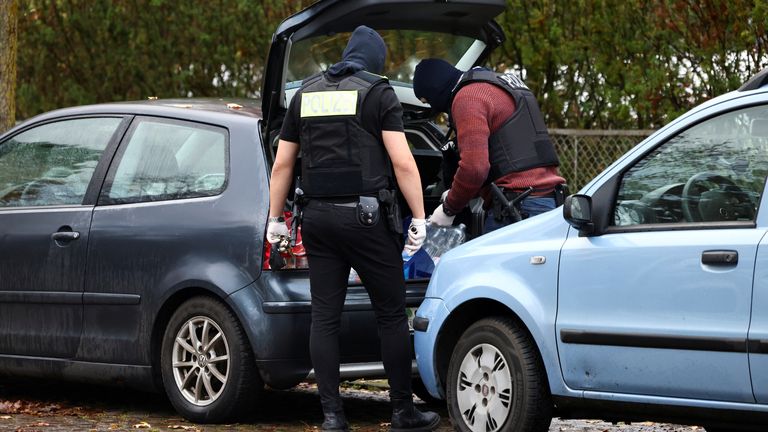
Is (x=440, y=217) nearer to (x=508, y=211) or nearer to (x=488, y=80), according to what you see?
(x=508, y=211)

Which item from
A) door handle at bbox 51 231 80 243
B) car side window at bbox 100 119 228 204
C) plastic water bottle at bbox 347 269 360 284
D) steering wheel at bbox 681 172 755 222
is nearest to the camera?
steering wheel at bbox 681 172 755 222

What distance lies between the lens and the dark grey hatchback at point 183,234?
6961mm

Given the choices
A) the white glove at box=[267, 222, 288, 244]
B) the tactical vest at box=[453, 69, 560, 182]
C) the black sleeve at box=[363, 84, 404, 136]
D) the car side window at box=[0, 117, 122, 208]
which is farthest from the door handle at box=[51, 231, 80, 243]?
the tactical vest at box=[453, 69, 560, 182]

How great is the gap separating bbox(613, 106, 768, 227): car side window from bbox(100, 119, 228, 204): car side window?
2.23 meters

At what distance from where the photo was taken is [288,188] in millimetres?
6812

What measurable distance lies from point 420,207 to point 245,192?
928mm

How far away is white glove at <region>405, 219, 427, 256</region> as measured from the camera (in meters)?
6.75

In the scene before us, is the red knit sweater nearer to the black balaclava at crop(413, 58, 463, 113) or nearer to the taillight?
the black balaclava at crop(413, 58, 463, 113)

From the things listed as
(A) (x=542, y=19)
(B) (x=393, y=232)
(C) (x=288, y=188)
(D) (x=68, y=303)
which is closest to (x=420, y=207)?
(B) (x=393, y=232)

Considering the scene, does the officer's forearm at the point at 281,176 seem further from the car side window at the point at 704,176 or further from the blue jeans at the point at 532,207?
the car side window at the point at 704,176

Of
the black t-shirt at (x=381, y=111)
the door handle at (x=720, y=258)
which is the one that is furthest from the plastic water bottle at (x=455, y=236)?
the door handle at (x=720, y=258)

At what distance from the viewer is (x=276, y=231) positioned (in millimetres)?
6805

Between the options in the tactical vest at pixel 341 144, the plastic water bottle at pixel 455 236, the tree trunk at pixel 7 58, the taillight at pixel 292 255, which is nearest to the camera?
the tactical vest at pixel 341 144

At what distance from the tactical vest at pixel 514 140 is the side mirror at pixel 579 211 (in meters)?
1.27
